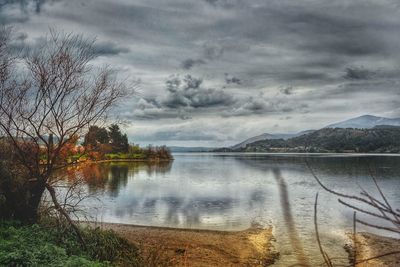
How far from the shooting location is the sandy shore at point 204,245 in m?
17.4

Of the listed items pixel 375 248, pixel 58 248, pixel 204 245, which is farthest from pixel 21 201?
pixel 375 248

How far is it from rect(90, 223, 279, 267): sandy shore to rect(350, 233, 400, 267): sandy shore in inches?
161

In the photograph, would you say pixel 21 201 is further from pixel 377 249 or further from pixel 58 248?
pixel 377 249

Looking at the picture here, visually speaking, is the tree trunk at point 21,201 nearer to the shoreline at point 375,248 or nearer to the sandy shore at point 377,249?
the shoreline at point 375,248

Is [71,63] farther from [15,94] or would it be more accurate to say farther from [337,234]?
[337,234]

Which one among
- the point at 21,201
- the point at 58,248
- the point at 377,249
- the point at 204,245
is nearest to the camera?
the point at 58,248

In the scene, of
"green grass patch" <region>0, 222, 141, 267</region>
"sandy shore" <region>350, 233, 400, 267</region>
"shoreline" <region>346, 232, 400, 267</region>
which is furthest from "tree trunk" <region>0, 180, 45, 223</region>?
"sandy shore" <region>350, 233, 400, 267</region>

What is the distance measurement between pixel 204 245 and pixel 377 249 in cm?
847

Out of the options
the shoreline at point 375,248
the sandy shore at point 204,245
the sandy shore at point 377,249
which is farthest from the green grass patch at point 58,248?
the sandy shore at point 377,249

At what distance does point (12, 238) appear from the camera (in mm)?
12664

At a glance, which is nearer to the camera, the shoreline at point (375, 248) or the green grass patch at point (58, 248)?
the green grass patch at point (58, 248)

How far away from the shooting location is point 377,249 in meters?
19.9

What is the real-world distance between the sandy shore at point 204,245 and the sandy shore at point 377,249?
4091 mm

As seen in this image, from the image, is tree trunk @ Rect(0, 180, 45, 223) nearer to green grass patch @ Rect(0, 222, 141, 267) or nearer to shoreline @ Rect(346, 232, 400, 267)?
green grass patch @ Rect(0, 222, 141, 267)
